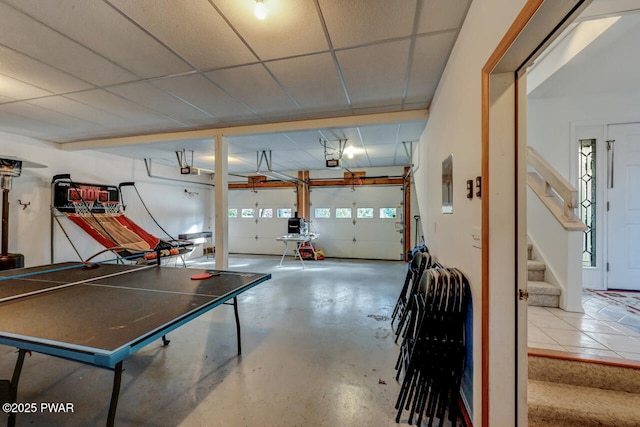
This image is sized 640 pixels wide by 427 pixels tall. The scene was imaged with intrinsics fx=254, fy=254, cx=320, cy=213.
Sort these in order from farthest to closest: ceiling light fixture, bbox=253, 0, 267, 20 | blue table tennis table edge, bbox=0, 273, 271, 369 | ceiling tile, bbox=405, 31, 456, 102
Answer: ceiling tile, bbox=405, 31, 456, 102, ceiling light fixture, bbox=253, 0, 267, 20, blue table tennis table edge, bbox=0, 273, 271, 369

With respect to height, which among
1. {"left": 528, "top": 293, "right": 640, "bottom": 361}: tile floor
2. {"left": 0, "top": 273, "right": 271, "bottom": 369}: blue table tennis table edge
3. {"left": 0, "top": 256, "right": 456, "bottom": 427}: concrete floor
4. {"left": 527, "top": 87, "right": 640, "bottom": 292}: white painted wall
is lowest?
{"left": 0, "top": 256, "right": 456, "bottom": 427}: concrete floor

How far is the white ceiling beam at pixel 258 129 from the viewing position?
11.4 ft

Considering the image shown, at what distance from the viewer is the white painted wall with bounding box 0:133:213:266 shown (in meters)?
4.34

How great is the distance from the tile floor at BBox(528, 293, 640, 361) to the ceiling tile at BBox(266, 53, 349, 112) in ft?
9.12

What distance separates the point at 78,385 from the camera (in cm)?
203

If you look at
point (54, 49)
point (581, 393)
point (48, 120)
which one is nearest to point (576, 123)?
point (581, 393)

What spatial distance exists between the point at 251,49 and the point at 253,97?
2.99ft

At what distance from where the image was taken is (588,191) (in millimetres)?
3254

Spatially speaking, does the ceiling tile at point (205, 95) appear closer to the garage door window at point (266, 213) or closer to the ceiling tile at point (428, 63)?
the ceiling tile at point (428, 63)

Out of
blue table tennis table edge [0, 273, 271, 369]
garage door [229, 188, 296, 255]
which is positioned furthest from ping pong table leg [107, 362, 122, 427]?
garage door [229, 188, 296, 255]

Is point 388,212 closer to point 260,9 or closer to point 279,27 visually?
point 279,27

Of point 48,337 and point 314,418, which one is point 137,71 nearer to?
point 48,337

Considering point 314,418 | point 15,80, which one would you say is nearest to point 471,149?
point 314,418

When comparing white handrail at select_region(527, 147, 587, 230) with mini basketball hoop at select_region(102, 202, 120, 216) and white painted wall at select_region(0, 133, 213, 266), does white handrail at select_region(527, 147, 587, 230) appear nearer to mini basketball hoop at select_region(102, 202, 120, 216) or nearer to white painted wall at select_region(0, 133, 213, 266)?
mini basketball hoop at select_region(102, 202, 120, 216)
